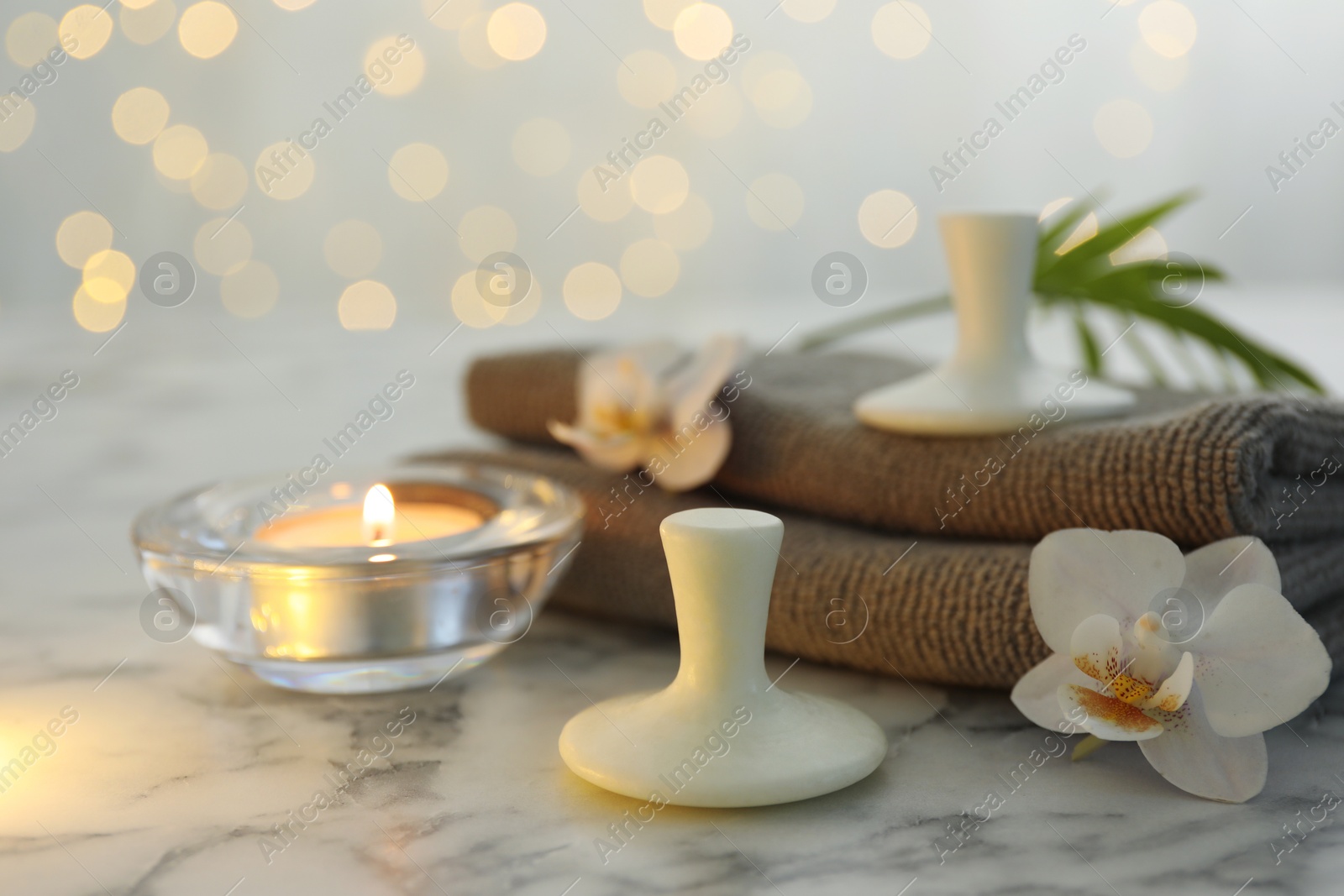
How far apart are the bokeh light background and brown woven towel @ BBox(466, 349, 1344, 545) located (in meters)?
0.91

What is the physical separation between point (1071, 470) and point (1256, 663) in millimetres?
81

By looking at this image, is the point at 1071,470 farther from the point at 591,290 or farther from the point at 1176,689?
the point at 591,290

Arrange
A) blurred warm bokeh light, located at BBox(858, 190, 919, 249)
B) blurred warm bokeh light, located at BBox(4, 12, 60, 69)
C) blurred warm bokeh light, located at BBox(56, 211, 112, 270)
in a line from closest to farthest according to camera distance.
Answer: blurred warm bokeh light, located at BBox(4, 12, 60, 69) → blurred warm bokeh light, located at BBox(56, 211, 112, 270) → blurred warm bokeh light, located at BBox(858, 190, 919, 249)

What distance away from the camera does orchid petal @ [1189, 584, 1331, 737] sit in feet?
1.09

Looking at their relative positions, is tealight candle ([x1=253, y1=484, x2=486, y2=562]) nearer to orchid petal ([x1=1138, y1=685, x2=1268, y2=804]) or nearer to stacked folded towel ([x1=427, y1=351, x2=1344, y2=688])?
stacked folded towel ([x1=427, y1=351, x2=1344, y2=688])

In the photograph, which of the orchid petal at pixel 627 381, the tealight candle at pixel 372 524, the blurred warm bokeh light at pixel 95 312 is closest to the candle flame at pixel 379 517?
the tealight candle at pixel 372 524

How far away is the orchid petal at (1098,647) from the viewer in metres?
0.34

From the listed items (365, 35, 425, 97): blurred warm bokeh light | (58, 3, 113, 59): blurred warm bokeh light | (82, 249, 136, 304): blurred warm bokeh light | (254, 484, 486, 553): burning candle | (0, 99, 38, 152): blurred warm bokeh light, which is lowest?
(254, 484, 486, 553): burning candle

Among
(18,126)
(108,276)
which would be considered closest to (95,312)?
(108,276)

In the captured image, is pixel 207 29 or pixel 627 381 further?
pixel 207 29

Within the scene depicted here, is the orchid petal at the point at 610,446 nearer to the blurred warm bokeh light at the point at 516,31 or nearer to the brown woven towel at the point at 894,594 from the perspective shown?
the brown woven towel at the point at 894,594

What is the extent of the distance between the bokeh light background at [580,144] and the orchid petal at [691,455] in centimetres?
90

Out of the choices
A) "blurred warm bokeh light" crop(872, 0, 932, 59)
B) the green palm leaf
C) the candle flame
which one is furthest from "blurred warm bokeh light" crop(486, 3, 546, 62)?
the candle flame

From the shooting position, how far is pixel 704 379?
487mm
